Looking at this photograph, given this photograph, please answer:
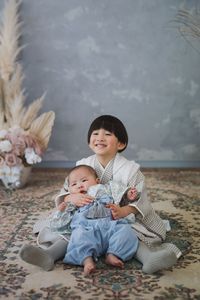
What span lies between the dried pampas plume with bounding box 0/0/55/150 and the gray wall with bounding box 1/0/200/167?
1.00ft

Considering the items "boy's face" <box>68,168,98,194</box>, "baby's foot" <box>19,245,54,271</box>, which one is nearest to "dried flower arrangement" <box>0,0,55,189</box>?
"boy's face" <box>68,168,98,194</box>

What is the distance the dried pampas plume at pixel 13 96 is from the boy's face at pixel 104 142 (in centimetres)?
126

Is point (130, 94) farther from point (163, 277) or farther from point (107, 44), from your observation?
point (163, 277)

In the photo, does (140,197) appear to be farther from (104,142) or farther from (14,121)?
(14,121)

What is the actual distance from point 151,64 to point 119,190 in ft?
6.80

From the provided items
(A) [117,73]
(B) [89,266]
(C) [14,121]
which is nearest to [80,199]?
(B) [89,266]

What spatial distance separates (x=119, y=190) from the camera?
6.39 feet

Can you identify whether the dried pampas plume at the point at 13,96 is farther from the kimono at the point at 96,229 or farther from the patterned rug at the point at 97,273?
the kimono at the point at 96,229

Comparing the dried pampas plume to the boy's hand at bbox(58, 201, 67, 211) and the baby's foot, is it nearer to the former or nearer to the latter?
the boy's hand at bbox(58, 201, 67, 211)

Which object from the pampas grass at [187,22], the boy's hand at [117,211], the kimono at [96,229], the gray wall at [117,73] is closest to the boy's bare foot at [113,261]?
the kimono at [96,229]

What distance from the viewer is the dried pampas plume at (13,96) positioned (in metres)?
3.24

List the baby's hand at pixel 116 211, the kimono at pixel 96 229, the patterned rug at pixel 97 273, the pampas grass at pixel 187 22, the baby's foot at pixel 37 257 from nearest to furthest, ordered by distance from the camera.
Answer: the patterned rug at pixel 97 273 → the baby's foot at pixel 37 257 → the kimono at pixel 96 229 → the baby's hand at pixel 116 211 → the pampas grass at pixel 187 22

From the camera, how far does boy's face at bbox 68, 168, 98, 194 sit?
6.44 ft

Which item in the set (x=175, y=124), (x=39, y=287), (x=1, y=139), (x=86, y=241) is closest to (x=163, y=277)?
(x=86, y=241)
